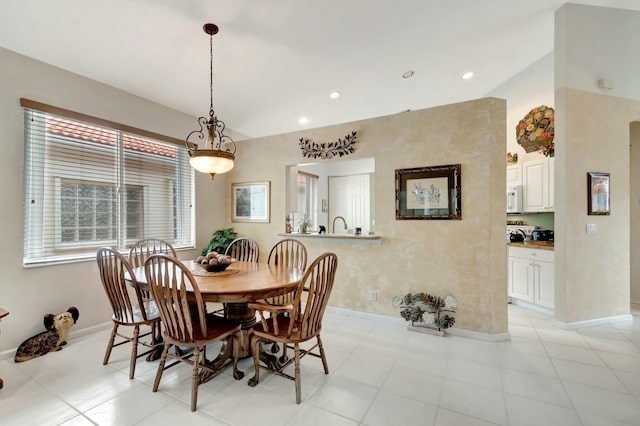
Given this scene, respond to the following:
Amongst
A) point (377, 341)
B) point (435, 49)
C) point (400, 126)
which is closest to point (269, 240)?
point (377, 341)

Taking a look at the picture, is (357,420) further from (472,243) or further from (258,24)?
(258,24)

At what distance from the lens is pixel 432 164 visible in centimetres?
313

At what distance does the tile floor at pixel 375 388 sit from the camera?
1.75 meters

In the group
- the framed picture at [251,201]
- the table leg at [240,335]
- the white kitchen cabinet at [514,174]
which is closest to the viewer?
the table leg at [240,335]

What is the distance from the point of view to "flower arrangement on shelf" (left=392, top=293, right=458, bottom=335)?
2.96 metres

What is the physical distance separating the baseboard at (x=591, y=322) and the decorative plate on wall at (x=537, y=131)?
224 centimetres

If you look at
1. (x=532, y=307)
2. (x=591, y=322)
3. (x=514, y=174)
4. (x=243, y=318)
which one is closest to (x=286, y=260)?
(x=243, y=318)

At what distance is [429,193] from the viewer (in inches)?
125

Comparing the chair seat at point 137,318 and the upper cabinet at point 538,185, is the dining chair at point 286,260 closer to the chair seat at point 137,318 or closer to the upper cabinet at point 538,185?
the chair seat at point 137,318

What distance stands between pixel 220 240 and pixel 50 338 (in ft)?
6.71

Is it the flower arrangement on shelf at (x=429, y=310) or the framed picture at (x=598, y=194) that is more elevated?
the framed picture at (x=598, y=194)

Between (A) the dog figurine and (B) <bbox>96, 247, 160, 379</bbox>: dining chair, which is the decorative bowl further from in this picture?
(A) the dog figurine

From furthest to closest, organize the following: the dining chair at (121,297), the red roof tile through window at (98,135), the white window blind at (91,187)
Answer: the red roof tile through window at (98,135) < the white window blind at (91,187) < the dining chair at (121,297)

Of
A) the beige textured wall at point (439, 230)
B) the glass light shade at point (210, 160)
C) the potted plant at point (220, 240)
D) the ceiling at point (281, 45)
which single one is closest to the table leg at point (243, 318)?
the glass light shade at point (210, 160)
